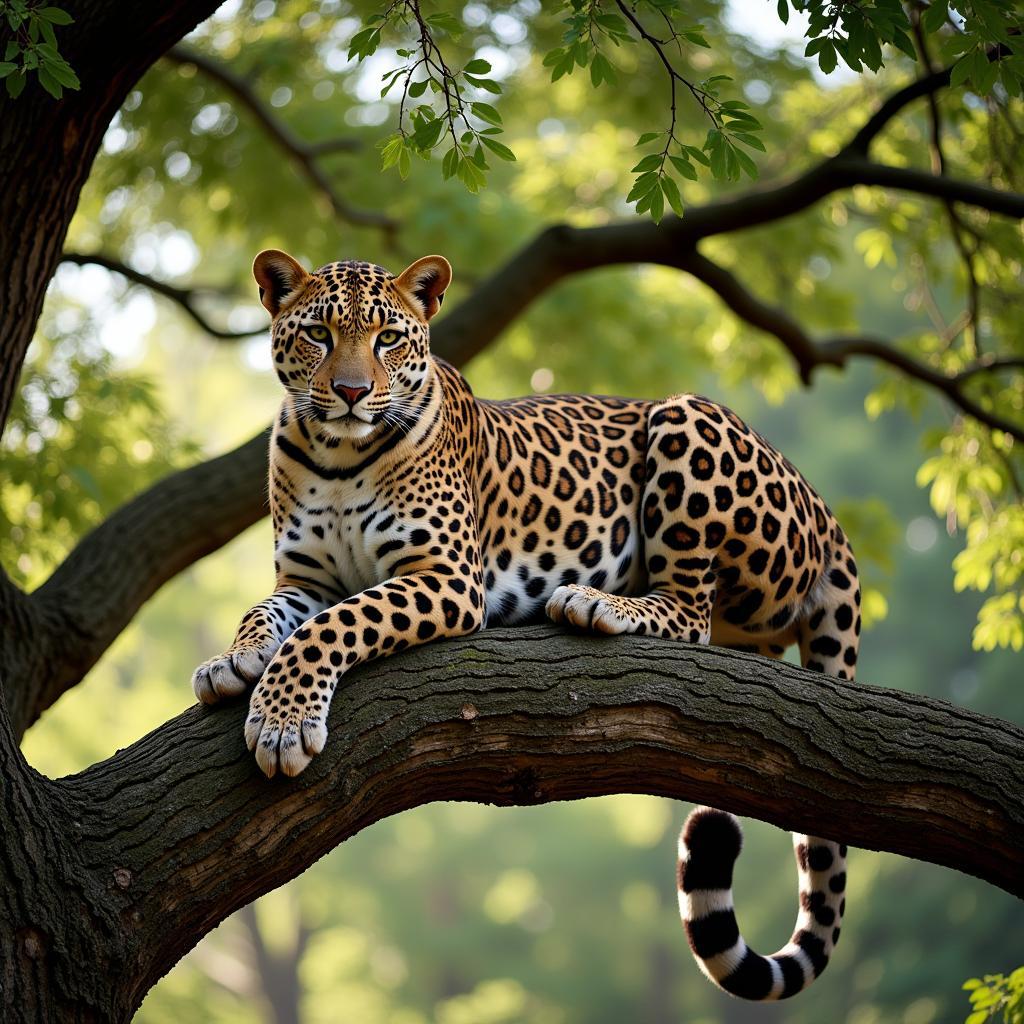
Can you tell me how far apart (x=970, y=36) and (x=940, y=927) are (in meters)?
31.6

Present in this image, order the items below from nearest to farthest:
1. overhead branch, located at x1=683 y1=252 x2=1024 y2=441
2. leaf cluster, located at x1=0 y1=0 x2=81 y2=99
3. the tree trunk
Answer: leaf cluster, located at x1=0 y1=0 x2=81 y2=99 < the tree trunk < overhead branch, located at x1=683 y1=252 x2=1024 y2=441

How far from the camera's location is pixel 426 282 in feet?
19.9

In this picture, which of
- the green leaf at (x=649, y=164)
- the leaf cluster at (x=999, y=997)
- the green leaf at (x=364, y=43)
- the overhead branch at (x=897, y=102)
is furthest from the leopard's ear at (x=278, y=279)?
the leaf cluster at (x=999, y=997)

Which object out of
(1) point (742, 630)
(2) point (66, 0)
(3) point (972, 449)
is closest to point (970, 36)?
(1) point (742, 630)

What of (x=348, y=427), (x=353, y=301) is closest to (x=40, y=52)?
(x=353, y=301)

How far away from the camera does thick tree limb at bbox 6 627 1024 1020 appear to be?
4688 millimetres

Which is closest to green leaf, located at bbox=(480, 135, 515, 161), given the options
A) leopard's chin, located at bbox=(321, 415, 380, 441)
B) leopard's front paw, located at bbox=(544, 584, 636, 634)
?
leopard's chin, located at bbox=(321, 415, 380, 441)

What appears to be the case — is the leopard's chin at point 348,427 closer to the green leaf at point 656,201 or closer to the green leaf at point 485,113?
the green leaf at point 485,113

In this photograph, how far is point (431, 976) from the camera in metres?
37.0

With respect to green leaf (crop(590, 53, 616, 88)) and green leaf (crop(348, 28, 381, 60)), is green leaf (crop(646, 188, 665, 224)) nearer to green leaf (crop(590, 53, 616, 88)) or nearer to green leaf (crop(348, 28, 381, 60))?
green leaf (crop(590, 53, 616, 88))

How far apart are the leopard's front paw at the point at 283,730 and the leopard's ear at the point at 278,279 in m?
1.90

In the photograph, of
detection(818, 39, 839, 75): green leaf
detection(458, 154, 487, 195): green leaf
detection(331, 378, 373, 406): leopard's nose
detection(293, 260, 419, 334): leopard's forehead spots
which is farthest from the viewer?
detection(293, 260, 419, 334): leopard's forehead spots

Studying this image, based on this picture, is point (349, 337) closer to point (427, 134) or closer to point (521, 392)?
point (427, 134)

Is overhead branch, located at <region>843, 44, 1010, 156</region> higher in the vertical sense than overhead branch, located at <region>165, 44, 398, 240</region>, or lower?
lower
